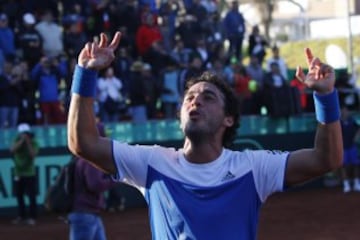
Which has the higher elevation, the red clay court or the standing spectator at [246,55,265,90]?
the standing spectator at [246,55,265,90]

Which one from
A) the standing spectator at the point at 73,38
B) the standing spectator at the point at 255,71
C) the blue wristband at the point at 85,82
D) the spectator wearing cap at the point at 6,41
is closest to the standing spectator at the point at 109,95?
the standing spectator at the point at 73,38

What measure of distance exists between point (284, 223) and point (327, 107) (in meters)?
12.1

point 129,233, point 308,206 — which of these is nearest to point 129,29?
point 308,206

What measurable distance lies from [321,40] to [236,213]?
4132cm

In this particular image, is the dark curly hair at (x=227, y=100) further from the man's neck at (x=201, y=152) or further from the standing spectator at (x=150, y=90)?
the standing spectator at (x=150, y=90)

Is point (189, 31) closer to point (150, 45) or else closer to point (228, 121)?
point (150, 45)

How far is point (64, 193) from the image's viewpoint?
933cm

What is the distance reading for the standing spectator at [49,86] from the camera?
726 inches

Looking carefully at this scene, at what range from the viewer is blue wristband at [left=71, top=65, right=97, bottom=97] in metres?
4.73

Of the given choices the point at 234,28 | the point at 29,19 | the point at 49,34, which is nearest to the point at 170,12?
the point at 234,28

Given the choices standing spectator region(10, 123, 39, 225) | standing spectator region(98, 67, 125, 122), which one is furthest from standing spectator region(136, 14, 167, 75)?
standing spectator region(10, 123, 39, 225)

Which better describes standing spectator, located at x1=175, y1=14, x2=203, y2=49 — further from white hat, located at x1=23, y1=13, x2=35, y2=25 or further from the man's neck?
the man's neck

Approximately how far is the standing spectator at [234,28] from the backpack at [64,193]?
15313 mm

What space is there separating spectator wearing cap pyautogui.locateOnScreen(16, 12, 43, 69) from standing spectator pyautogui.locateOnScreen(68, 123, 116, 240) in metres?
10.3
